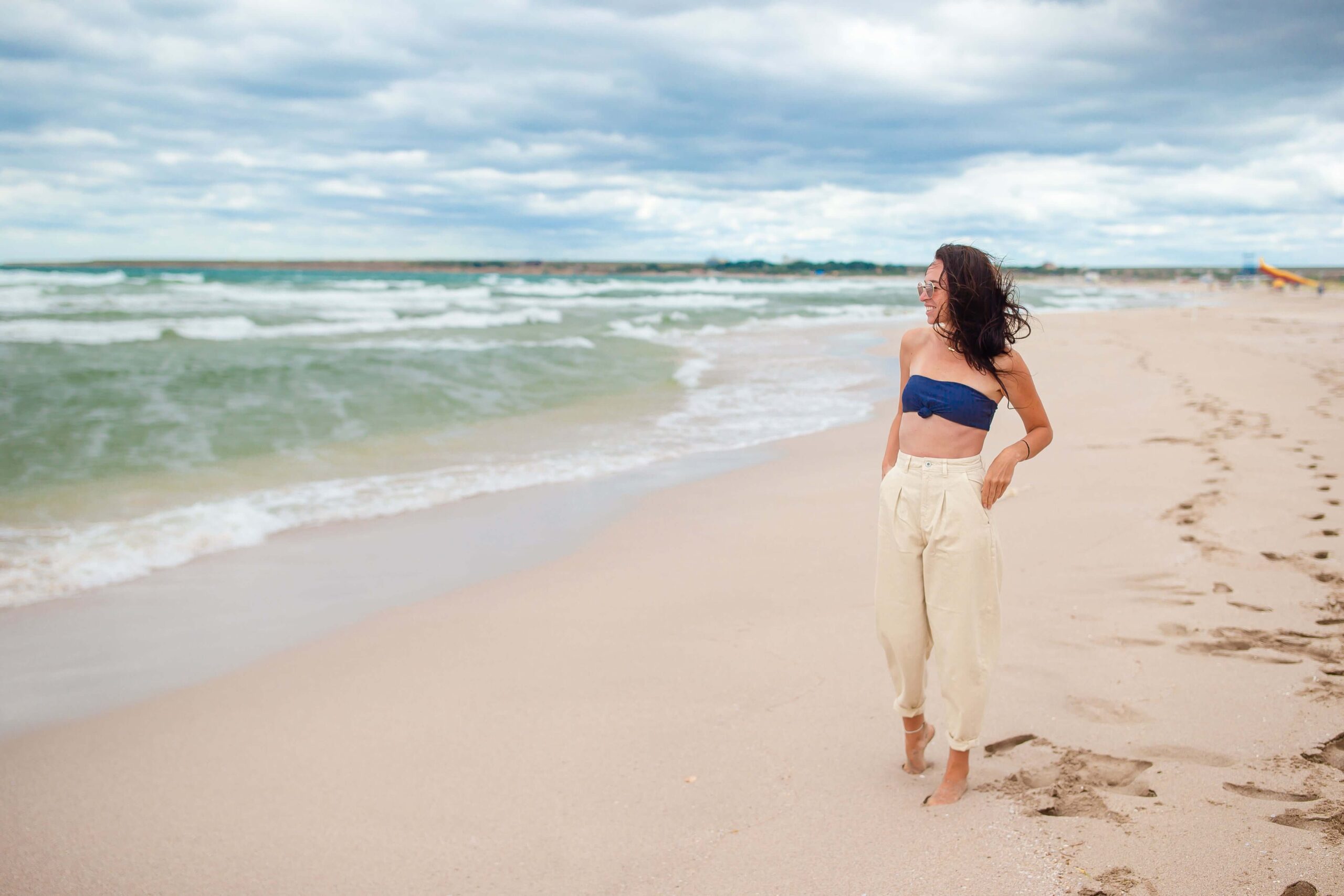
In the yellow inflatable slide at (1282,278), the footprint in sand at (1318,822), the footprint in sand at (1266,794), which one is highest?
the yellow inflatable slide at (1282,278)

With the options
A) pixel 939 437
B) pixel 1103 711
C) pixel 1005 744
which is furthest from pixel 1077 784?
pixel 939 437

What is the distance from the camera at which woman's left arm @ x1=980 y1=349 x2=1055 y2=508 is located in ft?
8.39

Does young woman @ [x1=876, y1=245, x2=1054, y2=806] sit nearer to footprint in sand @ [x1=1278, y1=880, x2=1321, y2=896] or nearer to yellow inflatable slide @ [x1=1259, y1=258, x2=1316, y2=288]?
footprint in sand @ [x1=1278, y1=880, x2=1321, y2=896]

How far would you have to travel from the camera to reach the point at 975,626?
2629 millimetres

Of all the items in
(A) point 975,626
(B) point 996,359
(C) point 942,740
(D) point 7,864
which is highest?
(B) point 996,359

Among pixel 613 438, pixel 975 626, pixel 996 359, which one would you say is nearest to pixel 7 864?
pixel 975 626

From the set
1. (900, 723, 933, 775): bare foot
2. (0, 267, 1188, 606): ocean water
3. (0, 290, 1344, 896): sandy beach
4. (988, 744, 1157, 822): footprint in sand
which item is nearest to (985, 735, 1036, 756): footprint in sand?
(0, 290, 1344, 896): sandy beach

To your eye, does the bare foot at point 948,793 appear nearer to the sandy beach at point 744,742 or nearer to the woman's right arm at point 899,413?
the sandy beach at point 744,742

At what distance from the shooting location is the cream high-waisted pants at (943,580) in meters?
2.56

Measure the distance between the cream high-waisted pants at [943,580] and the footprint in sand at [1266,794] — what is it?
2.66ft

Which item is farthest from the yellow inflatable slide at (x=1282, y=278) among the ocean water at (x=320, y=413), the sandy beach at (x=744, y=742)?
the sandy beach at (x=744, y=742)

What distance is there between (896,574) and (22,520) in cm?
719

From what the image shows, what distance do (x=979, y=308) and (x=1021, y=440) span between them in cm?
44

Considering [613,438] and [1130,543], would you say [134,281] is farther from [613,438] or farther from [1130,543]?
[1130,543]
